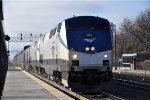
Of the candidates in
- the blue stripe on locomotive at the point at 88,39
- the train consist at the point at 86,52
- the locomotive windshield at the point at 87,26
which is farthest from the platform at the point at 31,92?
the locomotive windshield at the point at 87,26

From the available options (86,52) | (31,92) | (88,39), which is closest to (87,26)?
(88,39)

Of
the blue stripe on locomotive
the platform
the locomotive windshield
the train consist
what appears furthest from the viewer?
the locomotive windshield

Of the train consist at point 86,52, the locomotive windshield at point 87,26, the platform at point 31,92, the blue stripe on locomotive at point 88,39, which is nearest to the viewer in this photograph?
the platform at point 31,92

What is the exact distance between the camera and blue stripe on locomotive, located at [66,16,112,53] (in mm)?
21062

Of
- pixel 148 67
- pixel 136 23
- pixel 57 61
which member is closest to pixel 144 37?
pixel 136 23

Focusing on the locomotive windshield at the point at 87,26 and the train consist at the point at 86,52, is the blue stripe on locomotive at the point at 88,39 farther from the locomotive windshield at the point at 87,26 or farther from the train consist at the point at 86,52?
the locomotive windshield at the point at 87,26

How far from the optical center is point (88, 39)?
21.5m

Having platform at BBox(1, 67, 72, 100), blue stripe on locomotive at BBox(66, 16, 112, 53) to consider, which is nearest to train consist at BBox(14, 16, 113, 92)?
blue stripe on locomotive at BBox(66, 16, 112, 53)

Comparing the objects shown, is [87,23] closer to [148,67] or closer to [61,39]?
[61,39]

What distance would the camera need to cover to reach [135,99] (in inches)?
799

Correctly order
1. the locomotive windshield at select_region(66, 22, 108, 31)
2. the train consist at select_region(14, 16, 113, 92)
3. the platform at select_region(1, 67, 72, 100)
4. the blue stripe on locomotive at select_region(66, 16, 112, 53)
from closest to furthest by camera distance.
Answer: the platform at select_region(1, 67, 72, 100) → the train consist at select_region(14, 16, 113, 92) → the blue stripe on locomotive at select_region(66, 16, 112, 53) → the locomotive windshield at select_region(66, 22, 108, 31)

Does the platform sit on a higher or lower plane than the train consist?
lower

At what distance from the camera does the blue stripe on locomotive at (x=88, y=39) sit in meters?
21.1

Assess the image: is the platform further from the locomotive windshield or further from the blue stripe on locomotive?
the locomotive windshield
